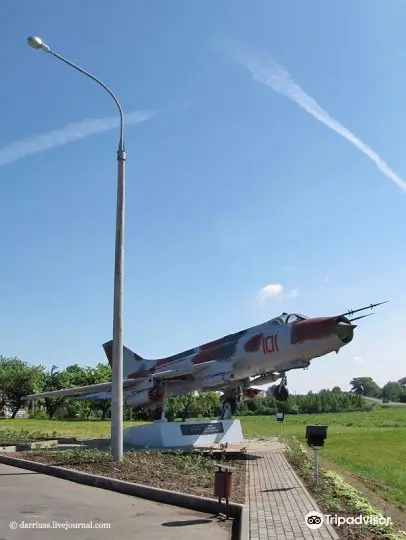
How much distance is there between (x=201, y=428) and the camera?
2111 cm

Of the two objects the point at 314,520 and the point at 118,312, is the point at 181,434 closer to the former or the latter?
the point at 118,312

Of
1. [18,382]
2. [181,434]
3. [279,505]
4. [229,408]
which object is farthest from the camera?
[18,382]

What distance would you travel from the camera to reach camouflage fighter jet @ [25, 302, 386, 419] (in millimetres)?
17781

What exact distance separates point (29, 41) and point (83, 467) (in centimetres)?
1069

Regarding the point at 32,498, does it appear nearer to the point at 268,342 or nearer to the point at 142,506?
the point at 142,506

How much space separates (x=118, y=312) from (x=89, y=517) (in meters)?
7.01

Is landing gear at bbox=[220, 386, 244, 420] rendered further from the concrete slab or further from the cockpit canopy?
the concrete slab

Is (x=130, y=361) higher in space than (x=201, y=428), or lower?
higher

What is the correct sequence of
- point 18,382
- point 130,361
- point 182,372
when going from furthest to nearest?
1. point 18,382
2. point 130,361
3. point 182,372

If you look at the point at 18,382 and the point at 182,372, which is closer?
the point at 182,372

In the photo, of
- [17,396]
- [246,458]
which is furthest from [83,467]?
[17,396]

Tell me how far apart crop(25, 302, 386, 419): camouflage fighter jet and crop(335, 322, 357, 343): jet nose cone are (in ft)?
0.11

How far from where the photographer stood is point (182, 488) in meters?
10.5

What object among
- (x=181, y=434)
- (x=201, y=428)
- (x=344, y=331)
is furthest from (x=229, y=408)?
(x=344, y=331)
